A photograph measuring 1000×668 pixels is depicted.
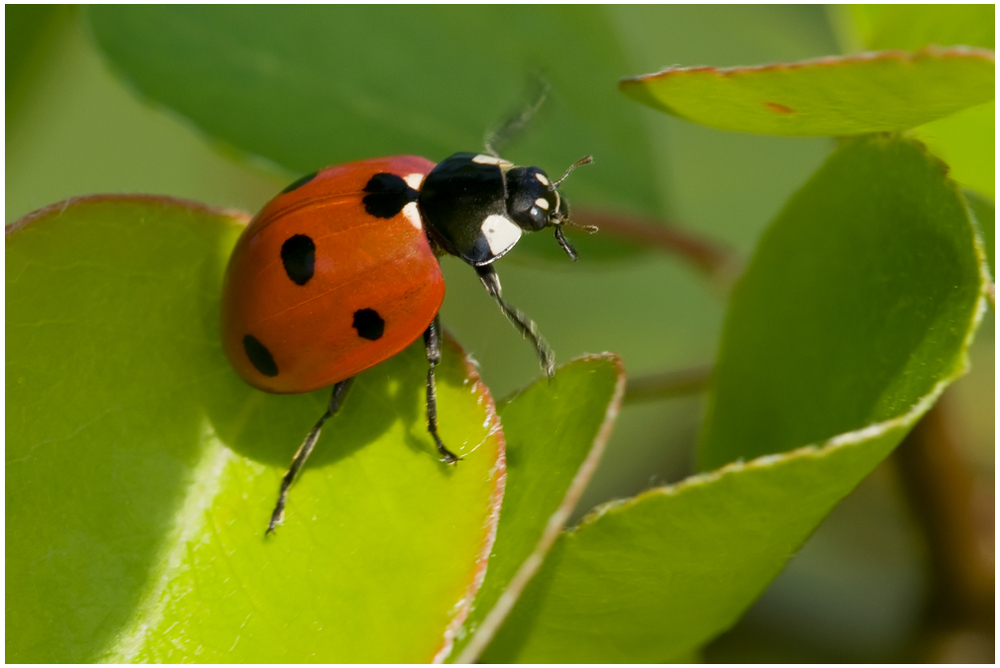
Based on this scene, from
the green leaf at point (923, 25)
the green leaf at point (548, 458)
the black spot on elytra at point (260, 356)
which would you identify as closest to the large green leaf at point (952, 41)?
the green leaf at point (923, 25)

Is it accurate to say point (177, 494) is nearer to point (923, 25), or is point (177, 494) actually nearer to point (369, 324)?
point (369, 324)

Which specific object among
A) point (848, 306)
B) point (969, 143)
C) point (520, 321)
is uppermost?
point (969, 143)

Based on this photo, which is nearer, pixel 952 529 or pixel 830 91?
pixel 830 91

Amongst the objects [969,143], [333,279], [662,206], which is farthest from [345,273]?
[662,206]

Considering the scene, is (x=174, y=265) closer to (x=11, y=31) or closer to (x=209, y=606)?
(x=209, y=606)

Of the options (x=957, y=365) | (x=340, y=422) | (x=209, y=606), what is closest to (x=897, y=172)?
(x=957, y=365)

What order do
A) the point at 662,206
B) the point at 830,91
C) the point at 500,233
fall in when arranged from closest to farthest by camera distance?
the point at 830,91
the point at 500,233
the point at 662,206
